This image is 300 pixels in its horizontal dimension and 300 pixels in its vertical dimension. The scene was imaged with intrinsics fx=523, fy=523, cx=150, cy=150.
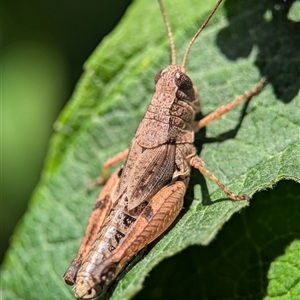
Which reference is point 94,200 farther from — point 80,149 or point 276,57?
point 276,57

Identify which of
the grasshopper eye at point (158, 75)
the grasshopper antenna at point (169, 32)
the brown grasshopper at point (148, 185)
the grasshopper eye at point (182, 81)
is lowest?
the brown grasshopper at point (148, 185)

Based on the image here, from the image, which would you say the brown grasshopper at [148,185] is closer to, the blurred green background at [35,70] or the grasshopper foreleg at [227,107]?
→ the grasshopper foreleg at [227,107]

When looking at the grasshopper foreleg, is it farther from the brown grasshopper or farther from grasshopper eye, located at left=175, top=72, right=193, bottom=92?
grasshopper eye, located at left=175, top=72, right=193, bottom=92

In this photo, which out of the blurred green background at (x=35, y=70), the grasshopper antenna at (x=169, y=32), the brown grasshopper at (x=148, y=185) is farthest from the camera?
the blurred green background at (x=35, y=70)

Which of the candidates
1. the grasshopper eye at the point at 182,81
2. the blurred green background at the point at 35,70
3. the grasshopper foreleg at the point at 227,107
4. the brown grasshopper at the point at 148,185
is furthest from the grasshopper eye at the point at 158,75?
the blurred green background at the point at 35,70

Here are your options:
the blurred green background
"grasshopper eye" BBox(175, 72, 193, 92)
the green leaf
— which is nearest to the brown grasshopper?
"grasshopper eye" BBox(175, 72, 193, 92)

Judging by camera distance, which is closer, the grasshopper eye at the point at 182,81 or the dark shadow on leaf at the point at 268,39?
the dark shadow on leaf at the point at 268,39

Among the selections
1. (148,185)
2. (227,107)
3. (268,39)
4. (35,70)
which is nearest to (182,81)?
(227,107)
